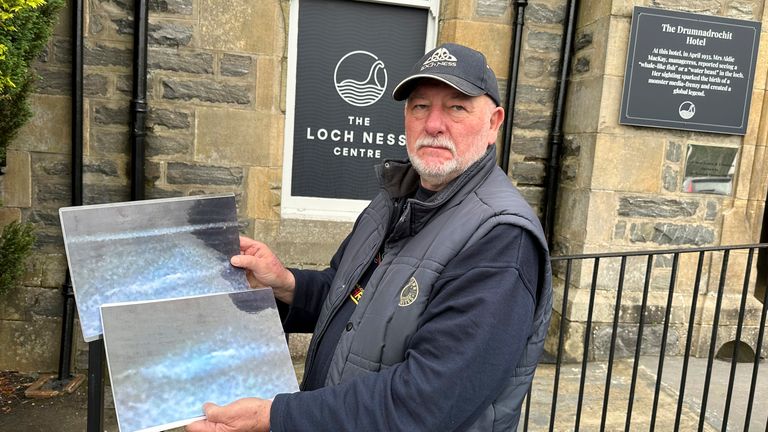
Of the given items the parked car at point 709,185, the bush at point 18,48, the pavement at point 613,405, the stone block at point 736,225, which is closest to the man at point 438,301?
the bush at point 18,48

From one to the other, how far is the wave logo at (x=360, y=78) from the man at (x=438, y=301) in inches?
112

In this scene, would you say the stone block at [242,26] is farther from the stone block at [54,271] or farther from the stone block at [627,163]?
the stone block at [627,163]

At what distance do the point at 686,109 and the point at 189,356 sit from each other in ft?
13.5

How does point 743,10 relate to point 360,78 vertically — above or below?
above

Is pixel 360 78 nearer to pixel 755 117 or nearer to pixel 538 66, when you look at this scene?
pixel 538 66

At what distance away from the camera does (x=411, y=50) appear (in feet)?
14.8

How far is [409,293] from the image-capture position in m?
1.40

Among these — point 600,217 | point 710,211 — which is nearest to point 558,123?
point 600,217

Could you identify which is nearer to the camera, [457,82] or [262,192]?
[457,82]

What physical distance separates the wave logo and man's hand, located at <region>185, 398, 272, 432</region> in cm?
340

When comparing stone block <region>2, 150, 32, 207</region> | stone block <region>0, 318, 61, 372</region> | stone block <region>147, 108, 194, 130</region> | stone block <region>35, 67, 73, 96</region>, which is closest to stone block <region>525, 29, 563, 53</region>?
stone block <region>147, 108, 194, 130</region>

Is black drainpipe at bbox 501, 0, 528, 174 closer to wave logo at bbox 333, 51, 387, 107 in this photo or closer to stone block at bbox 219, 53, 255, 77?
wave logo at bbox 333, 51, 387, 107

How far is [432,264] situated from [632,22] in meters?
3.53

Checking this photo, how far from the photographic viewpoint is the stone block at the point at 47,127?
3.86m
